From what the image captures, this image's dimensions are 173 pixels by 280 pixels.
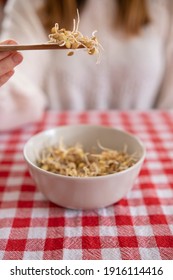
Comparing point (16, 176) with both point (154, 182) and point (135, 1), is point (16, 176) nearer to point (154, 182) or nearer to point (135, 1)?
point (154, 182)

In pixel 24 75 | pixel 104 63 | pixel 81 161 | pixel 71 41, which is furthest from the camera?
pixel 104 63

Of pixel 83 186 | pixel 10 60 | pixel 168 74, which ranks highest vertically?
pixel 10 60

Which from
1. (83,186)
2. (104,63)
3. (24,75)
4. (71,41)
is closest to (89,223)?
(83,186)

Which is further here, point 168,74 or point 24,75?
point 168,74

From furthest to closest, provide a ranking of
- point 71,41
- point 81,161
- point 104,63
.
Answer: point 104,63, point 81,161, point 71,41

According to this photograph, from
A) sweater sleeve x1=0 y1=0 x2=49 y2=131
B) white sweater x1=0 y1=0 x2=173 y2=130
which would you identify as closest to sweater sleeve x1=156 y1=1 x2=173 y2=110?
white sweater x1=0 y1=0 x2=173 y2=130

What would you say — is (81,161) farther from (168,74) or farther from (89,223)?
(168,74)
